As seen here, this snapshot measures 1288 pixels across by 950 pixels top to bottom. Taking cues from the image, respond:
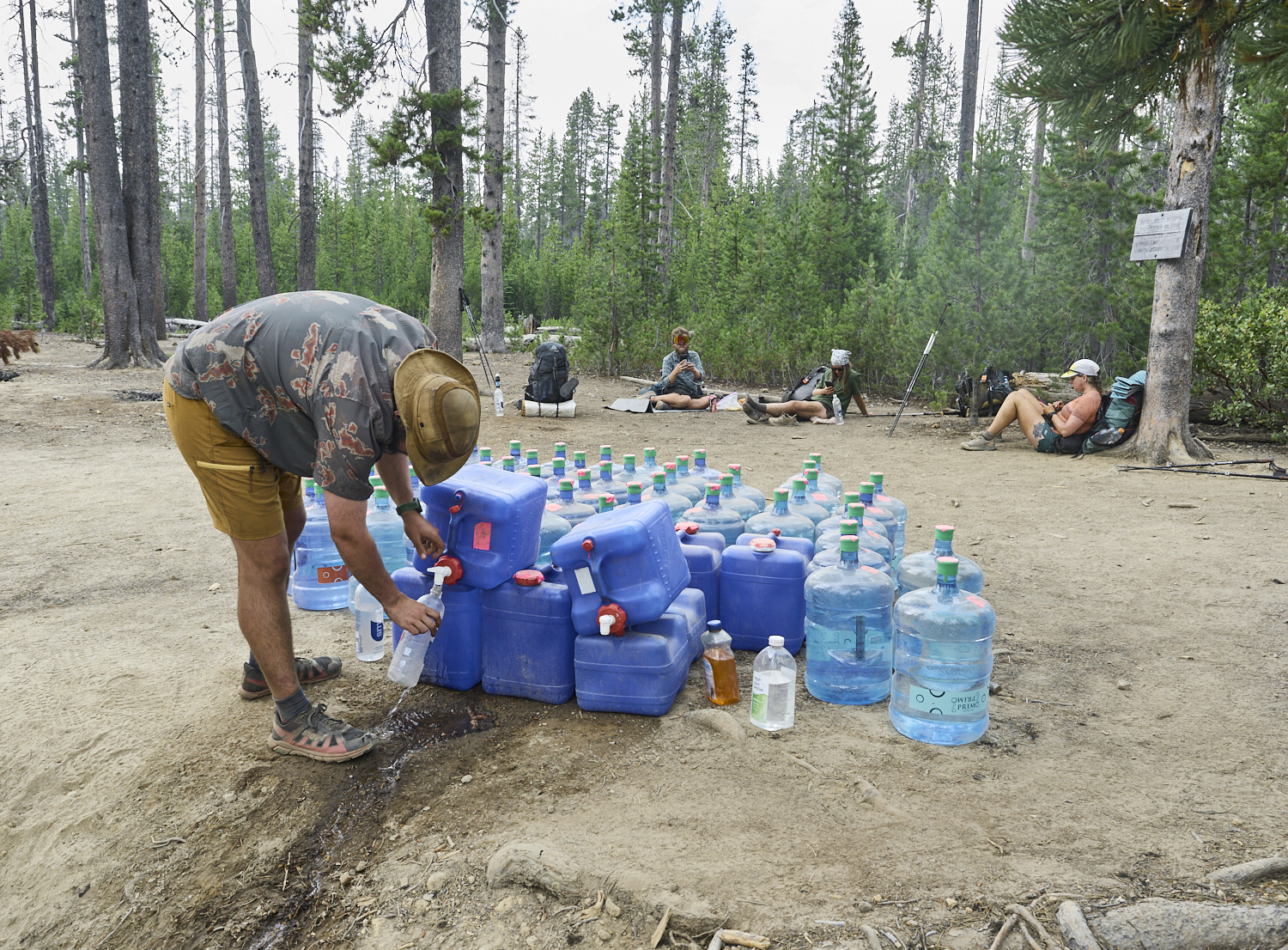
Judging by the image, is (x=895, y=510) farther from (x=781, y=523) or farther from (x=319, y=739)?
(x=319, y=739)

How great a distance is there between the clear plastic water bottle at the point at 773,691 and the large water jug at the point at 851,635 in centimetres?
33

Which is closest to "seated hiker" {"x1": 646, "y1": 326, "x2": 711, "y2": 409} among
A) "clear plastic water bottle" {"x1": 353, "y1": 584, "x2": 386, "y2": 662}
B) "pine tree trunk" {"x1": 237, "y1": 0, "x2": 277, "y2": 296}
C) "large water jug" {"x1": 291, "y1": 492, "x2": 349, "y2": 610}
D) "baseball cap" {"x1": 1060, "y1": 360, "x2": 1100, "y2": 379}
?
"baseball cap" {"x1": 1060, "y1": 360, "x2": 1100, "y2": 379}

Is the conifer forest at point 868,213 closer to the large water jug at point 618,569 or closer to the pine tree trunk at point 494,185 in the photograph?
the pine tree trunk at point 494,185

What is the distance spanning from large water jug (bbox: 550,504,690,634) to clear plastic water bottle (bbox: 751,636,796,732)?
410 mm

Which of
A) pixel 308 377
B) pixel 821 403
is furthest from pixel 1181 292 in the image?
pixel 308 377

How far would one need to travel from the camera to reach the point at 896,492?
693cm

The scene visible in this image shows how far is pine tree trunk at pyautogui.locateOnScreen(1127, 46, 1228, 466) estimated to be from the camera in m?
7.64

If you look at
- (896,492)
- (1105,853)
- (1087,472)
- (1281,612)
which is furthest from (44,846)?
(1087,472)

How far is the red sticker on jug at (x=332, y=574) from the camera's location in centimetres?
415

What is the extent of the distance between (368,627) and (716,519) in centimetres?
169

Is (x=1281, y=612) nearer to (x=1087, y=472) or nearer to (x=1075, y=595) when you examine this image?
(x=1075, y=595)

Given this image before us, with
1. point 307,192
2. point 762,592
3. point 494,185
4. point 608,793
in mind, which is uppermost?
point 307,192

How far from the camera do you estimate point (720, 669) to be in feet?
10.2

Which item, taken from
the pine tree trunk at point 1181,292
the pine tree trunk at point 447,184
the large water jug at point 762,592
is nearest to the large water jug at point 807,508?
the large water jug at point 762,592
